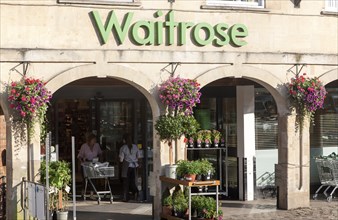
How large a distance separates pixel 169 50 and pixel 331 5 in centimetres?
438

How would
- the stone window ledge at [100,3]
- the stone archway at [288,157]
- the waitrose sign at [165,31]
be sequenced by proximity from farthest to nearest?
1. the stone archway at [288,157]
2. the waitrose sign at [165,31]
3. the stone window ledge at [100,3]

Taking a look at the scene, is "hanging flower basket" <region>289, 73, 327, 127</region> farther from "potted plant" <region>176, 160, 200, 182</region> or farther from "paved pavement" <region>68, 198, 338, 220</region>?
"potted plant" <region>176, 160, 200, 182</region>

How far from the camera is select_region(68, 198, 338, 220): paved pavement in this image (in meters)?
16.1

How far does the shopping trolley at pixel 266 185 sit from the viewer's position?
19047mm

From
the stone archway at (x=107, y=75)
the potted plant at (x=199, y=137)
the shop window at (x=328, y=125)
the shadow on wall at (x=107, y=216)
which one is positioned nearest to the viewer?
the stone archway at (x=107, y=75)

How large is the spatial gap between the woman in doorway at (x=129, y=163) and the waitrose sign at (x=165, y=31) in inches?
148

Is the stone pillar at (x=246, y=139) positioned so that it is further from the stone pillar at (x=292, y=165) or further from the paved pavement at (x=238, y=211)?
the stone pillar at (x=292, y=165)

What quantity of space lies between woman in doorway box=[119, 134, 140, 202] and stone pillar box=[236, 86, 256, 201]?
2.52 m

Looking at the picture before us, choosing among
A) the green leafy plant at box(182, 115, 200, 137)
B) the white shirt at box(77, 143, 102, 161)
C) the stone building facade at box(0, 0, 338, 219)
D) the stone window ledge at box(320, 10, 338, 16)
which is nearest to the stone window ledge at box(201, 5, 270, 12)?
the stone building facade at box(0, 0, 338, 219)

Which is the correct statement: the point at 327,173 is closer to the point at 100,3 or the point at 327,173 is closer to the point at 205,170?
the point at 205,170

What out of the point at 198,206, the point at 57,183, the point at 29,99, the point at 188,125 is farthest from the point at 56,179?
the point at 188,125

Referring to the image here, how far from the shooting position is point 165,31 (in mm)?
15711

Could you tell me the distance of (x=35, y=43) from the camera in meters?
14.6

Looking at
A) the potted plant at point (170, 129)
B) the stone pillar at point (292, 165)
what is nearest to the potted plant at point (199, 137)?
the stone pillar at point (292, 165)
